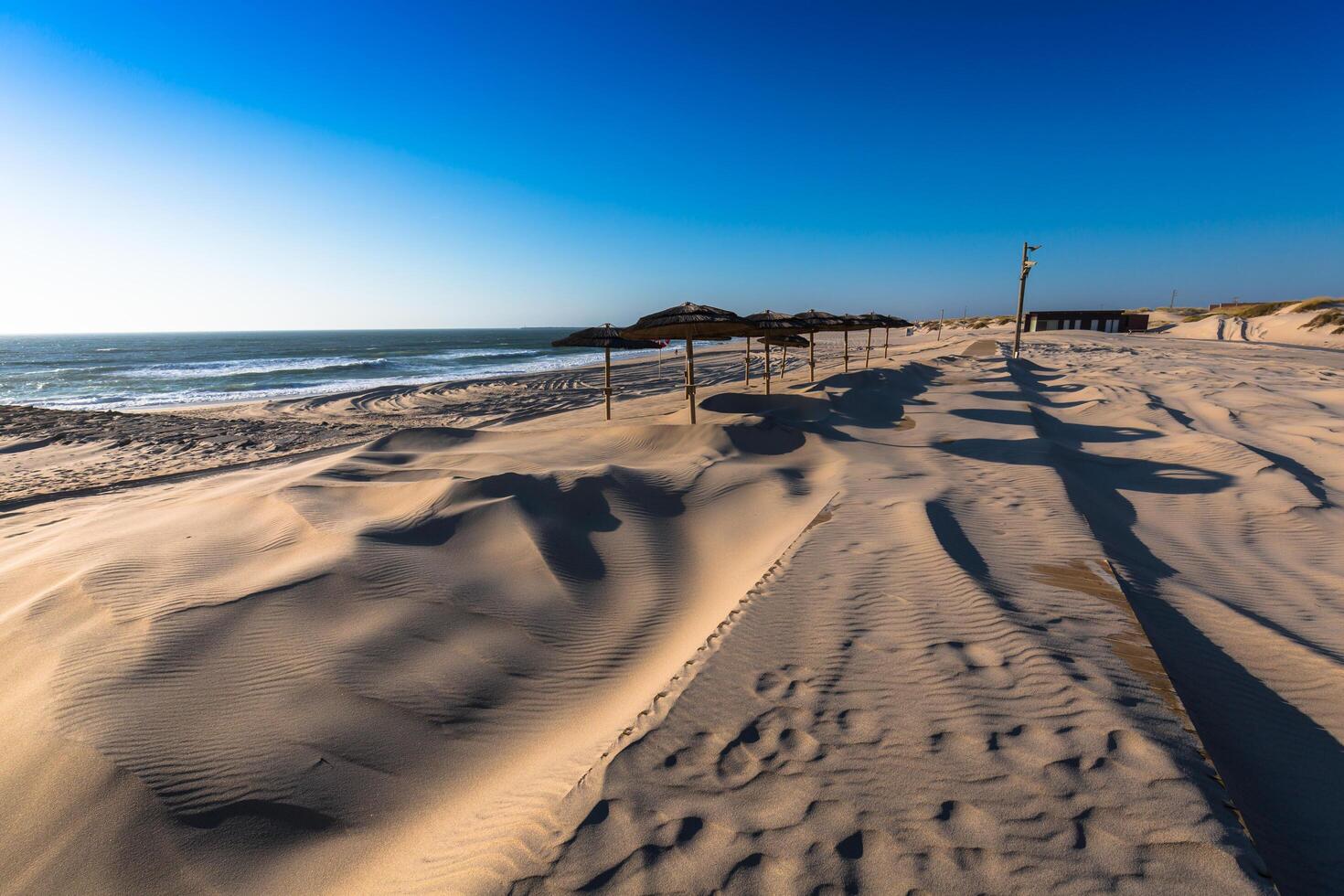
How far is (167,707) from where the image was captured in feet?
9.90

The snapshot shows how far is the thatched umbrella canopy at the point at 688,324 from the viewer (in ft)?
31.7

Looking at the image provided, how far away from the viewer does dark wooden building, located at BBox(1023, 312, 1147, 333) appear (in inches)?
1825

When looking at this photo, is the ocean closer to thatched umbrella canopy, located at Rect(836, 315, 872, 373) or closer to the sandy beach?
thatched umbrella canopy, located at Rect(836, 315, 872, 373)

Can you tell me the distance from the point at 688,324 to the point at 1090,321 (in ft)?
178

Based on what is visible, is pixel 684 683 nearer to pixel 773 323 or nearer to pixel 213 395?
pixel 773 323

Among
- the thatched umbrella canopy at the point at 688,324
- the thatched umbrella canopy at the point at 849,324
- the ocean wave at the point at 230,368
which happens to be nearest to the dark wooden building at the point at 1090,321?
the thatched umbrella canopy at the point at 849,324

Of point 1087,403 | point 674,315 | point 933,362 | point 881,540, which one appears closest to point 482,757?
point 881,540

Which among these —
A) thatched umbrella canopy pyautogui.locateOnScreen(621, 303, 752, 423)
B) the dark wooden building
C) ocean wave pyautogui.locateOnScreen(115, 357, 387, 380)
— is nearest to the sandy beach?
thatched umbrella canopy pyautogui.locateOnScreen(621, 303, 752, 423)

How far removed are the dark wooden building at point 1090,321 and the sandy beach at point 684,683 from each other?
50.0m

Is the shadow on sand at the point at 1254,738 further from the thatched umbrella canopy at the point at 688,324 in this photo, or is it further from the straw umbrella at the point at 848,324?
the straw umbrella at the point at 848,324

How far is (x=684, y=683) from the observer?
3092 mm

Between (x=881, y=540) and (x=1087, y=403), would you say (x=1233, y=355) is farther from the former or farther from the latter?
(x=881, y=540)

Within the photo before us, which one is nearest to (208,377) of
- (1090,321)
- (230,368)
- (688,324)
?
(230,368)

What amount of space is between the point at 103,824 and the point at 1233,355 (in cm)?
3603
